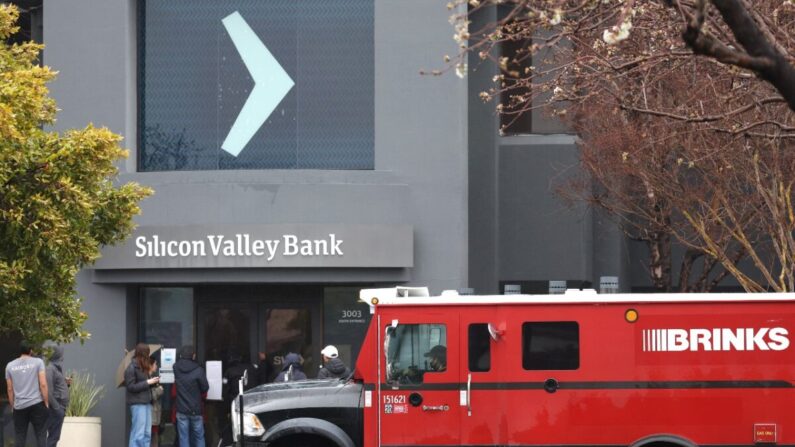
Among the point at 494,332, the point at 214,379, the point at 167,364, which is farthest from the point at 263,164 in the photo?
the point at 494,332

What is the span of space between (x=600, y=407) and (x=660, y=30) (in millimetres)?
3807

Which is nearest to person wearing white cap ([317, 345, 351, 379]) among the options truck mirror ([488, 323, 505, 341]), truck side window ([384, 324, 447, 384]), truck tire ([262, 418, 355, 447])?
truck tire ([262, 418, 355, 447])

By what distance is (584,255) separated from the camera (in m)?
22.7

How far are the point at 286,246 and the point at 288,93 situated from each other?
101 inches

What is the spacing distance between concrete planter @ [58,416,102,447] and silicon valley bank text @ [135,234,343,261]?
104 inches

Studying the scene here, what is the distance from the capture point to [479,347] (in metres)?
13.6

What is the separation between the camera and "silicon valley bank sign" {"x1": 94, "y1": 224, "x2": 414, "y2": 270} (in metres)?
20.0

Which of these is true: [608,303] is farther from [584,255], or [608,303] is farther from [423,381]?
[584,255]

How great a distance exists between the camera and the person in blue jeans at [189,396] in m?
18.3

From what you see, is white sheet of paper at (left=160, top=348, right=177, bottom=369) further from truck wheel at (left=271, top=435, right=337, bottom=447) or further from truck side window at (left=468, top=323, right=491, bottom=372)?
truck side window at (left=468, top=323, right=491, bottom=372)

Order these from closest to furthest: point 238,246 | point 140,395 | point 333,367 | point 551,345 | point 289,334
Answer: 1. point 551,345
2. point 333,367
3. point 140,395
4. point 238,246
5. point 289,334

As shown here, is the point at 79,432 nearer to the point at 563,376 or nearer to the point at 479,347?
the point at 479,347

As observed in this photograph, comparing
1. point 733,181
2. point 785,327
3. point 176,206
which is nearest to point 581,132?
point 733,181

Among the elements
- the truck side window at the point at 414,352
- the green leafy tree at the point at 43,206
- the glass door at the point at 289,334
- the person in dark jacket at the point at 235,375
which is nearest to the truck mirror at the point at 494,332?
the truck side window at the point at 414,352
